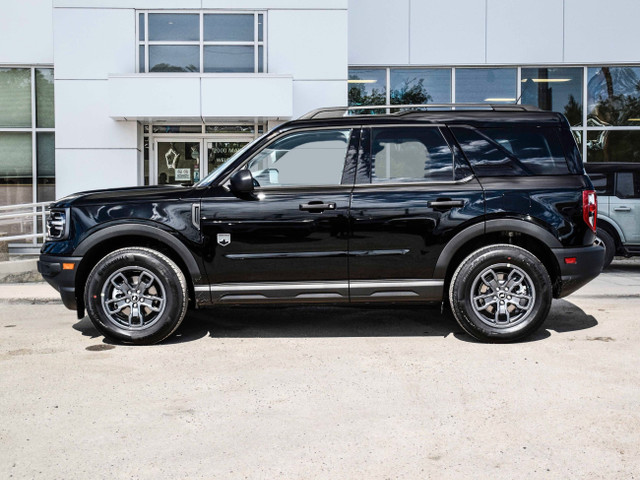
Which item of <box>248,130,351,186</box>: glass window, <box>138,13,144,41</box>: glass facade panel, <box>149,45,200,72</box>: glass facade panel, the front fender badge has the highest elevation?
<box>138,13,144,41</box>: glass facade panel

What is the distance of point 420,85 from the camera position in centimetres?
1531

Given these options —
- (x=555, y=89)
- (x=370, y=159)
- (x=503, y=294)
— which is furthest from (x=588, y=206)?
(x=555, y=89)

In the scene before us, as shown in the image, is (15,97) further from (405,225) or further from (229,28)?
(405,225)

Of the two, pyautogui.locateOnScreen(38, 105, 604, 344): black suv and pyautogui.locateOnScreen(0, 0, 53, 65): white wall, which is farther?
pyautogui.locateOnScreen(0, 0, 53, 65): white wall

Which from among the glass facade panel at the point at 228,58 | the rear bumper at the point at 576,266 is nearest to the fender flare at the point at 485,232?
the rear bumper at the point at 576,266

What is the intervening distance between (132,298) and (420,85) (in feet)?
35.1

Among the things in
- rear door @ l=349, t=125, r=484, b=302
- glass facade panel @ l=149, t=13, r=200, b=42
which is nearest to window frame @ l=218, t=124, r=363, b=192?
rear door @ l=349, t=125, r=484, b=302

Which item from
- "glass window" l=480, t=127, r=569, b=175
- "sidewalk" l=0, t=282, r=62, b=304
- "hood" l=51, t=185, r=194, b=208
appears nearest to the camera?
"hood" l=51, t=185, r=194, b=208

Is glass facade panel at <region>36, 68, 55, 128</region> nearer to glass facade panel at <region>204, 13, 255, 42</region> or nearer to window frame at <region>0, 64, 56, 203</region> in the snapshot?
window frame at <region>0, 64, 56, 203</region>

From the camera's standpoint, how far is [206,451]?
11.9 ft

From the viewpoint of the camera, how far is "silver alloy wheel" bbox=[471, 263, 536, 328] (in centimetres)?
606

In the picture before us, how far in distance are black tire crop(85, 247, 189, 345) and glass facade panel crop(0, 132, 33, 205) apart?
9.83m

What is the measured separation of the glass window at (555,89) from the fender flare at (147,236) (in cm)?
1112

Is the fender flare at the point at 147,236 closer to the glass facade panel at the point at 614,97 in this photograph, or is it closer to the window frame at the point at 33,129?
the window frame at the point at 33,129
